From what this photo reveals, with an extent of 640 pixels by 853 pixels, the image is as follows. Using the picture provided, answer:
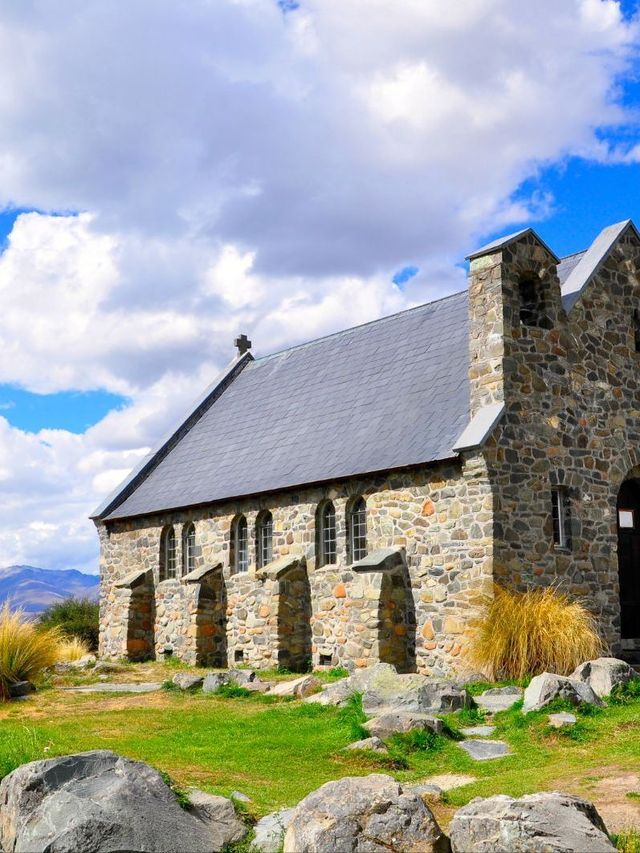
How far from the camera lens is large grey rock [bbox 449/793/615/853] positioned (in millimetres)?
6043

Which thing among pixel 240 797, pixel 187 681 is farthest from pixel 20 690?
pixel 240 797

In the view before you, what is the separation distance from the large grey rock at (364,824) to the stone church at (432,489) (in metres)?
10.8

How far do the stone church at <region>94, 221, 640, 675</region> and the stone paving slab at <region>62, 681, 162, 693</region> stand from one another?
284 centimetres

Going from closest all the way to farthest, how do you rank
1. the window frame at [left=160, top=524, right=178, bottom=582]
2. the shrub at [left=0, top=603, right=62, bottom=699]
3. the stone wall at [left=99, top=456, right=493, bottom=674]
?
the stone wall at [left=99, top=456, right=493, bottom=674]
the shrub at [left=0, top=603, right=62, bottom=699]
the window frame at [left=160, top=524, right=178, bottom=582]

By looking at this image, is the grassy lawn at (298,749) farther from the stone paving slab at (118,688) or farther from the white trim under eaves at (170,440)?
the white trim under eaves at (170,440)

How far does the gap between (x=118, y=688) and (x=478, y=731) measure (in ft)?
30.8

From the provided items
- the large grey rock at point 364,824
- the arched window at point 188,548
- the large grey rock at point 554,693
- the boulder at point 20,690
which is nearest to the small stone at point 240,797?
the large grey rock at point 364,824

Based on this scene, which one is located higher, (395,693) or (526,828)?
(526,828)

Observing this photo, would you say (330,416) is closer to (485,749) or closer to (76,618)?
(485,749)

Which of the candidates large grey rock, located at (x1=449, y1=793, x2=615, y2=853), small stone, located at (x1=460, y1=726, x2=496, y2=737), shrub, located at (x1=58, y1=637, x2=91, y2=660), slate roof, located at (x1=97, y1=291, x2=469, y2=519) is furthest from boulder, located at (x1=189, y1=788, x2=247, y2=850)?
shrub, located at (x1=58, y1=637, x2=91, y2=660)

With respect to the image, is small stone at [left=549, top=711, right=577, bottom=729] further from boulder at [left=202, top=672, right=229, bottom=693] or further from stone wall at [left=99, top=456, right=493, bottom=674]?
boulder at [left=202, top=672, right=229, bottom=693]

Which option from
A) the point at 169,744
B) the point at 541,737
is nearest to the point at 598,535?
the point at 541,737

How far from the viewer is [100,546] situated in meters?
28.7

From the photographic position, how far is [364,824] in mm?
6496
